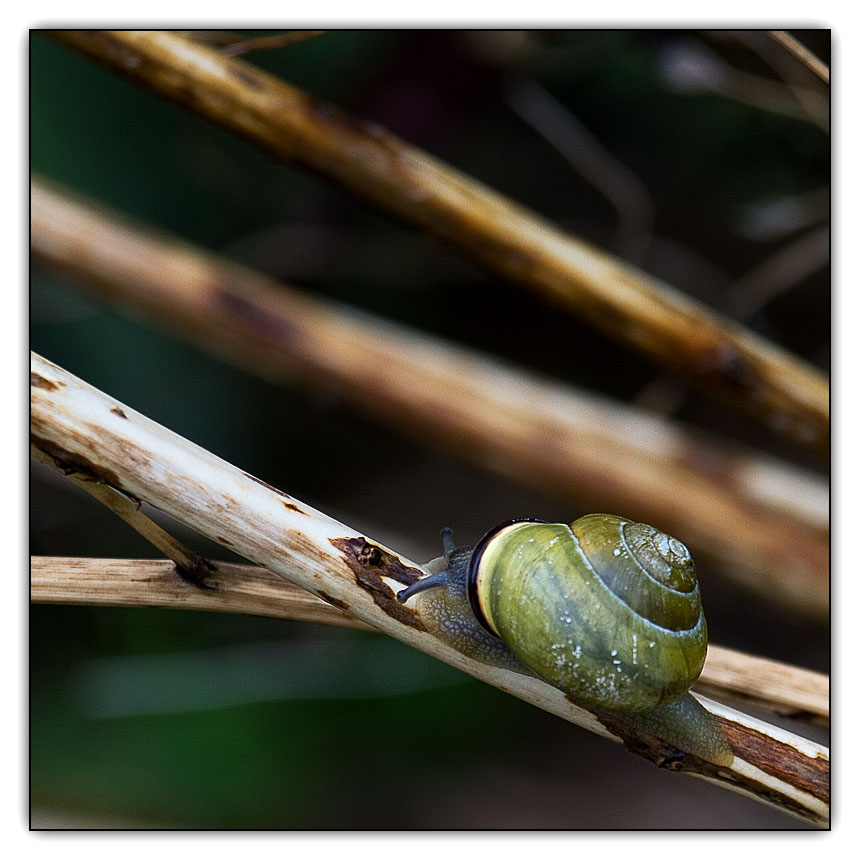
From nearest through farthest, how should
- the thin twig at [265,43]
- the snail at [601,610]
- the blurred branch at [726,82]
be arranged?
the snail at [601,610] < the thin twig at [265,43] < the blurred branch at [726,82]

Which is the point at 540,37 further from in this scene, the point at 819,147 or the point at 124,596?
the point at 124,596

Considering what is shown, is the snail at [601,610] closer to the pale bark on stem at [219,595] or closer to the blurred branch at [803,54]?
the pale bark on stem at [219,595]

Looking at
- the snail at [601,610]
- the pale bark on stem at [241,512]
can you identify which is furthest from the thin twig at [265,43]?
the snail at [601,610]

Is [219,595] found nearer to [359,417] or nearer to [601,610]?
[601,610]

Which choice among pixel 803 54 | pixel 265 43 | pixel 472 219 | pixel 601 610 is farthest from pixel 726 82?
pixel 601 610

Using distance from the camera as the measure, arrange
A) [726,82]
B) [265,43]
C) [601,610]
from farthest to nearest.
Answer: [726,82]
[265,43]
[601,610]

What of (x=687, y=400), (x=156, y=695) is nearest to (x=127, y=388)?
(x=156, y=695)
